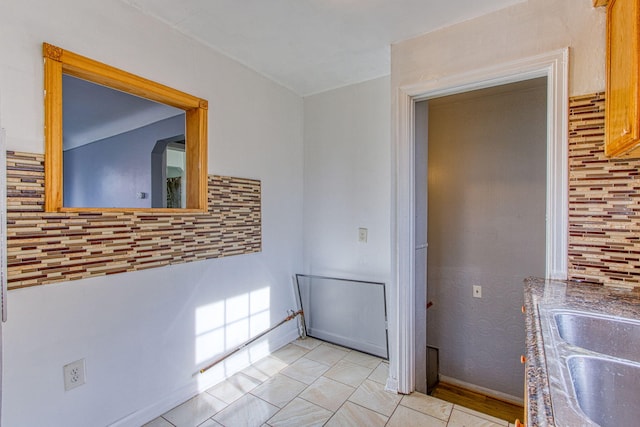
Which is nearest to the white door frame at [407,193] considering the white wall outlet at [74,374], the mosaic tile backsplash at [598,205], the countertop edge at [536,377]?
the mosaic tile backsplash at [598,205]

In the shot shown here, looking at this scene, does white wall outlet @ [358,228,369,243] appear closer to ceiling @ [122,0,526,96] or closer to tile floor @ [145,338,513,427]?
tile floor @ [145,338,513,427]

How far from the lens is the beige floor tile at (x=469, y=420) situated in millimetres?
1775

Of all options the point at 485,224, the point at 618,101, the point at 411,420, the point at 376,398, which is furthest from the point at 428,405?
the point at 618,101

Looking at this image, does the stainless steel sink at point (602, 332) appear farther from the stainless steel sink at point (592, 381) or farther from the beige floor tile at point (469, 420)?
the beige floor tile at point (469, 420)

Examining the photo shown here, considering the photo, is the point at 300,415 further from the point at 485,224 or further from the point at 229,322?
the point at 485,224

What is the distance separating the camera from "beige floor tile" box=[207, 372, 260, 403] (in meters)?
2.06

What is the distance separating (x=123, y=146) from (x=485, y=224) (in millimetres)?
4344

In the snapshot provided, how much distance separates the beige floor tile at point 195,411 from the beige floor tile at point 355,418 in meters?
0.72

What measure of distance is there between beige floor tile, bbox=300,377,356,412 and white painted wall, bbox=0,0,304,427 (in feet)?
2.05

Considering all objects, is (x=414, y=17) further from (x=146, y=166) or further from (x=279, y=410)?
(x=146, y=166)

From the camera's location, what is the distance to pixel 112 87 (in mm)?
1757

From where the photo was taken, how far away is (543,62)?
163cm

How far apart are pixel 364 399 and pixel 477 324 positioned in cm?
138

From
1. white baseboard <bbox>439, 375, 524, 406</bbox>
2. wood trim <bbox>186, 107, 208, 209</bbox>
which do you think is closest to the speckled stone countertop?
white baseboard <bbox>439, 375, 524, 406</bbox>
